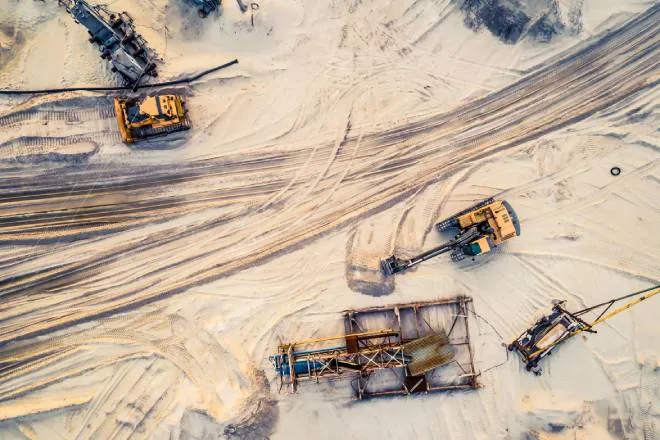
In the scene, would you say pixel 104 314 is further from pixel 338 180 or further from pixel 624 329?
pixel 624 329

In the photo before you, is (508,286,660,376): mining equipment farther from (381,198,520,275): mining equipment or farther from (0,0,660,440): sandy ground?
(381,198,520,275): mining equipment

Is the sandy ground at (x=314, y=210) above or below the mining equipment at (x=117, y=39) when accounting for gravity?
below

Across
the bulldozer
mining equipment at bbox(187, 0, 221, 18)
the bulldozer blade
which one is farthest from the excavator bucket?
mining equipment at bbox(187, 0, 221, 18)

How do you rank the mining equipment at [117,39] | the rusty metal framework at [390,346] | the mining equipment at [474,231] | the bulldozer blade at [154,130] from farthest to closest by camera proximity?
the bulldozer blade at [154,130] → the rusty metal framework at [390,346] → the mining equipment at [474,231] → the mining equipment at [117,39]

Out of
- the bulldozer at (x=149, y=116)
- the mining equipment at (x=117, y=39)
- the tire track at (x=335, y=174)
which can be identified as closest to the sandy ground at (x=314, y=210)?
the tire track at (x=335, y=174)

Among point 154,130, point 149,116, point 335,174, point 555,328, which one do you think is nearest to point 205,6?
point 149,116

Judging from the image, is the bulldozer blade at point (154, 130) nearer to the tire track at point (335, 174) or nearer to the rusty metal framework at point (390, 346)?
the tire track at point (335, 174)
